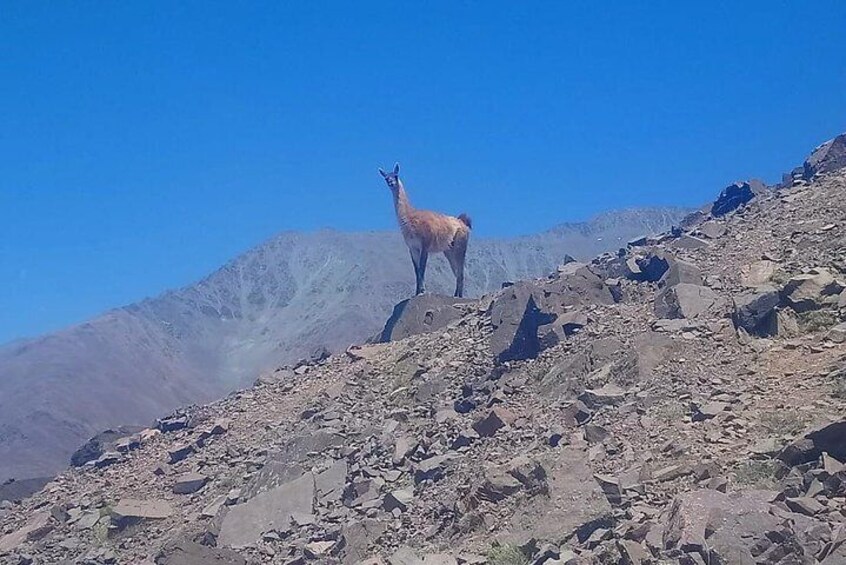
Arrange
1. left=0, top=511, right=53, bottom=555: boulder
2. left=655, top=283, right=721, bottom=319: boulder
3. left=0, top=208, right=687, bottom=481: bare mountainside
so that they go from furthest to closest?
left=0, top=208, right=687, bottom=481: bare mountainside → left=0, top=511, right=53, bottom=555: boulder → left=655, top=283, right=721, bottom=319: boulder

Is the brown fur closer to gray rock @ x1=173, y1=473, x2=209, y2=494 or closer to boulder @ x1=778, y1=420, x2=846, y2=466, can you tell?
gray rock @ x1=173, y1=473, x2=209, y2=494

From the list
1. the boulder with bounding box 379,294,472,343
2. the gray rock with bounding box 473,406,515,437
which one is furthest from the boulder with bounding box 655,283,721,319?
the boulder with bounding box 379,294,472,343

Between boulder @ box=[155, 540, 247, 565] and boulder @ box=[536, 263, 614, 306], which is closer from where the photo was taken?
boulder @ box=[155, 540, 247, 565]

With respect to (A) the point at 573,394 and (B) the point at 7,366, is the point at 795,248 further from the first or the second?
(B) the point at 7,366

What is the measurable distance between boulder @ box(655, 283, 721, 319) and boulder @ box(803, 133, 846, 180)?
24.2 ft

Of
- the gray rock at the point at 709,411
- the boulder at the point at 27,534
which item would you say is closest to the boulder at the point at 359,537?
the gray rock at the point at 709,411

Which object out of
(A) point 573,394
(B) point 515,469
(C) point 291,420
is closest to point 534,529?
(B) point 515,469

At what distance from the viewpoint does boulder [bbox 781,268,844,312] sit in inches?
451

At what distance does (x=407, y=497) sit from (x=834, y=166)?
518 inches

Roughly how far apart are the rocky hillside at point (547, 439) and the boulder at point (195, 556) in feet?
0.10

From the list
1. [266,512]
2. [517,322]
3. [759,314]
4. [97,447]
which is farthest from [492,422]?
[97,447]

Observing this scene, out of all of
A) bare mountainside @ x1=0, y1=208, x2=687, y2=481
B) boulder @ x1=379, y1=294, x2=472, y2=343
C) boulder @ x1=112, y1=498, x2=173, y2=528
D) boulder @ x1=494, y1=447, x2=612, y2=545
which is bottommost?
boulder @ x1=494, y1=447, x2=612, y2=545

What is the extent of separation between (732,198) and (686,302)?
8475 mm

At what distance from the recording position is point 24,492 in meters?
17.2
